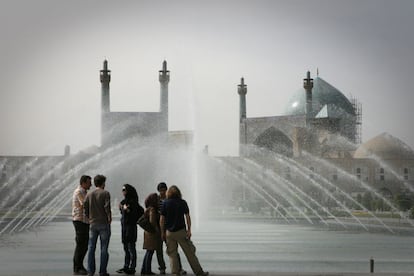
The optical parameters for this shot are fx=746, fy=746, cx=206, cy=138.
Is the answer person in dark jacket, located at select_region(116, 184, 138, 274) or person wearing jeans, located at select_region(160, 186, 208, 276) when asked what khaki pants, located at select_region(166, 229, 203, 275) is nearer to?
person wearing jeans, located at select_region(160, 186, 208, 276)

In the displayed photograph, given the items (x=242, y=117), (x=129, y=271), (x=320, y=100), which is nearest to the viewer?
(x=129, y=271)

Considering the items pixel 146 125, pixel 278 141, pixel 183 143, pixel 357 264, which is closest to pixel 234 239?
pixel 357 264

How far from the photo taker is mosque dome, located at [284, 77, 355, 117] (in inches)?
2081

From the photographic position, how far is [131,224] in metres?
7.12

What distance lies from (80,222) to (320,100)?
47.3 metres

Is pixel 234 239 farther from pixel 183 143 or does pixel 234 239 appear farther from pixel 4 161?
pixel 4 161

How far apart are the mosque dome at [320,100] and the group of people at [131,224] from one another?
4609 cm

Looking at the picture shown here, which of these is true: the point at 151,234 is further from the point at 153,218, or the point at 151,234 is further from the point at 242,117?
the point at 242,117

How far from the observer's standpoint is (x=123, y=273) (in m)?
7.04

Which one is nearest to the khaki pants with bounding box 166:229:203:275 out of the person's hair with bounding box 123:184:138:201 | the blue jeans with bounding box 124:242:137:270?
the blue jeans with bounding box 124:242:137:270

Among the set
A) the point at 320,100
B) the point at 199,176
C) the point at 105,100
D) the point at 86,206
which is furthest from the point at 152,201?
the point at 320,100

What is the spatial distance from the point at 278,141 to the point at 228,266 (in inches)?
1710

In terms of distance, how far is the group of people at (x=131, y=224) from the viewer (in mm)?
6758

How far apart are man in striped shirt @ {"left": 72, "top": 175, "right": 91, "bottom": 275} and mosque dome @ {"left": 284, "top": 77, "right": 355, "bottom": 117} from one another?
46.2 metres
